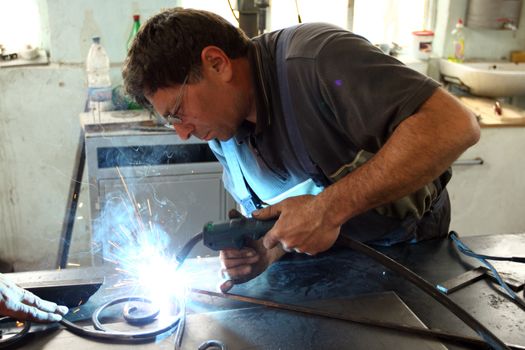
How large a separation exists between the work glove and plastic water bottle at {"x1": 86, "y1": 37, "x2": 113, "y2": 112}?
1.72 m

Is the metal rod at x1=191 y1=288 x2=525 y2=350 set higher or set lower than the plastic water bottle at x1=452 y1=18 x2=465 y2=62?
lower

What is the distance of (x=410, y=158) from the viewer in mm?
1058

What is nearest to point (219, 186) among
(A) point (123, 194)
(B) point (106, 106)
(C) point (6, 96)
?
(A) point (123, 194)

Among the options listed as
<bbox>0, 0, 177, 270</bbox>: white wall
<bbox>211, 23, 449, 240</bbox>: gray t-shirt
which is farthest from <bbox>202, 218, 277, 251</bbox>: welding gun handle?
<bbox>0, 0, 177, 270</bbox>: white wall

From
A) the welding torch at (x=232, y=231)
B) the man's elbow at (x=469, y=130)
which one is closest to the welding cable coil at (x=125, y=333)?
the welding torch at (x=232, y=231)

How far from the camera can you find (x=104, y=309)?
3.54 feet

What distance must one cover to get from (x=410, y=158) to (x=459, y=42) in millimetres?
2571

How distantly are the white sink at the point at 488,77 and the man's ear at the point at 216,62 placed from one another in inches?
85.0

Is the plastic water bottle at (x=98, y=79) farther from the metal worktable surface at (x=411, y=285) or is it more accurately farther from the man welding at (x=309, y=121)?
the metal worktable surface at (x=411, y=285)

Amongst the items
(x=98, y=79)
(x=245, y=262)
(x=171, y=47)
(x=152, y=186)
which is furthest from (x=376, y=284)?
(x=98, y=79)

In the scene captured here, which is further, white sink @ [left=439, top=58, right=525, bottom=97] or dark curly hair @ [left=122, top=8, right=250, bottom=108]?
white sink @ [left=439, top=58, right=525, bottom=97]

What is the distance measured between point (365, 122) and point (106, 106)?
Result: 72.2 inches

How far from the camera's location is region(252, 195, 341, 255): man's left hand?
110 centimetres

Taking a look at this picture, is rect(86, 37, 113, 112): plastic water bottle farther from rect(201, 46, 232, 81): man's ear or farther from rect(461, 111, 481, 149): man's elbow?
rect(461, 111, 481, 149): man's elbow
